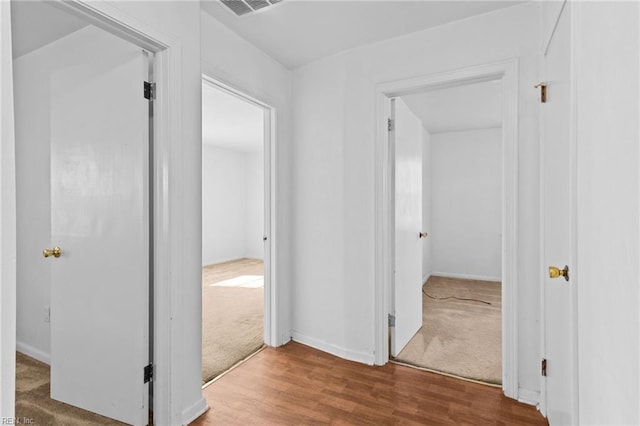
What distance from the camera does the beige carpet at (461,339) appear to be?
2465mm

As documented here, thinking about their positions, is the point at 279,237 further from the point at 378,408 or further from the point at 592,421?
the point at 592,421

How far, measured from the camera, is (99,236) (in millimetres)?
1848

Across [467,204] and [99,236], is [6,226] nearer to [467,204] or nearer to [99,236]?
[99,236]

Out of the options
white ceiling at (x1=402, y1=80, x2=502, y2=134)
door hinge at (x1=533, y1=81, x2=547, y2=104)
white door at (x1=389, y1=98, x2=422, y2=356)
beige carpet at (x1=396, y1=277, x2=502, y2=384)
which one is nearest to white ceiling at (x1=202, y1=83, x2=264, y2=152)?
white door at (x1=389, y1=98, x2=422, y2=356)

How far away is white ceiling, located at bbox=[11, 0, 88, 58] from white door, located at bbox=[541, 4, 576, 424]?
2669 mm

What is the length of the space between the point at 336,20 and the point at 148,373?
250 cm

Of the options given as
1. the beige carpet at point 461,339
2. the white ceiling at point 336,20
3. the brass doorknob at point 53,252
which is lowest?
the beige carpet at point 461,339

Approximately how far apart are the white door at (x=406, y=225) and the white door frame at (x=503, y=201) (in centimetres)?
11

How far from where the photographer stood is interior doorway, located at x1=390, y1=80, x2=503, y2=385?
270 cm

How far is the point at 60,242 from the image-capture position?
1978 millimetres

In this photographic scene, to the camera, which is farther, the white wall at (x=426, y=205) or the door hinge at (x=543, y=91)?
the white wall at (x=426, y=205)

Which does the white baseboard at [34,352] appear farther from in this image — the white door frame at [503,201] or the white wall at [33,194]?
the white door frame at [503,201]

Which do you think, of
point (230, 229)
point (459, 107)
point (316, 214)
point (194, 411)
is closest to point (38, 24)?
point (316, 214)

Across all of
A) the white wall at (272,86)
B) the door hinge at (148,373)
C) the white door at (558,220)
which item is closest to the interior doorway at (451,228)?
the white door at (558,220)
